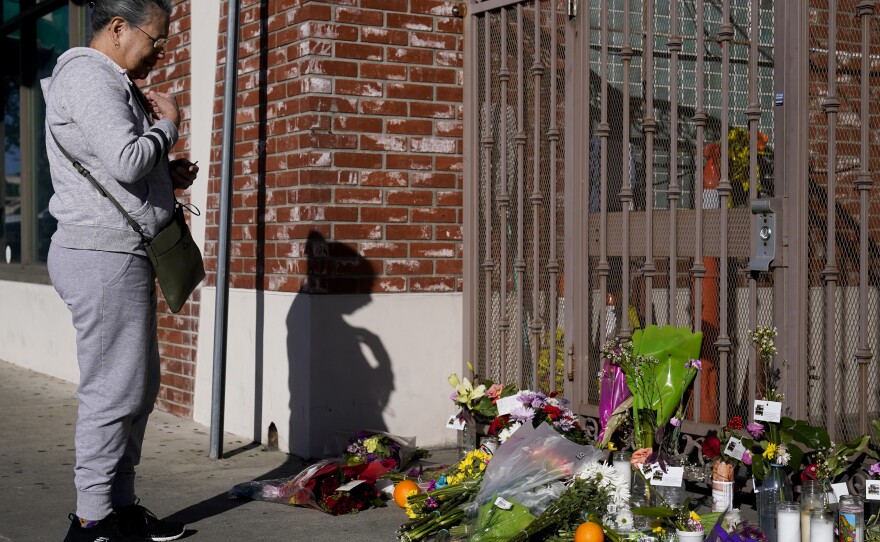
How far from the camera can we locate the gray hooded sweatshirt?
13.3 feet

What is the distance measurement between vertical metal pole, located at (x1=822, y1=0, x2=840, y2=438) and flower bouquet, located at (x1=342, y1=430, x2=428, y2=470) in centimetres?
206

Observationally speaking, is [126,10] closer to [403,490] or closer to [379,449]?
[403,490]

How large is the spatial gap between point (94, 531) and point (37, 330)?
6.14 metres

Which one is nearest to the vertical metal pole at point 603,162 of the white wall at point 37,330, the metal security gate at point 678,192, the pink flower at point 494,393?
the metal security gate at point 678,192

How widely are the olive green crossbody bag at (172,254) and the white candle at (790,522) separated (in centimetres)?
228

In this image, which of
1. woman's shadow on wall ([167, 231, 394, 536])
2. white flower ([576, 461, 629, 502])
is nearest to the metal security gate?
woman's shadow on wall ([167, 231, 394, 536])

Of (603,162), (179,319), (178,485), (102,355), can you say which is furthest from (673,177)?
(179,319)

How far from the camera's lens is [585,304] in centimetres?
554

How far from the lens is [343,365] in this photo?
613 centimetres

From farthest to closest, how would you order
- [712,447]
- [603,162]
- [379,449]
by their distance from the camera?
[379,449]
[603,162]
[712,447]

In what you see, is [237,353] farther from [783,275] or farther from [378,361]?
[783,275]

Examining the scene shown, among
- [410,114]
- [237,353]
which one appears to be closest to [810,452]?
[410,114]

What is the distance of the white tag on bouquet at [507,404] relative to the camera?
5176 millimetres

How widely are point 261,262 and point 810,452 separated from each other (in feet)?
10.8
